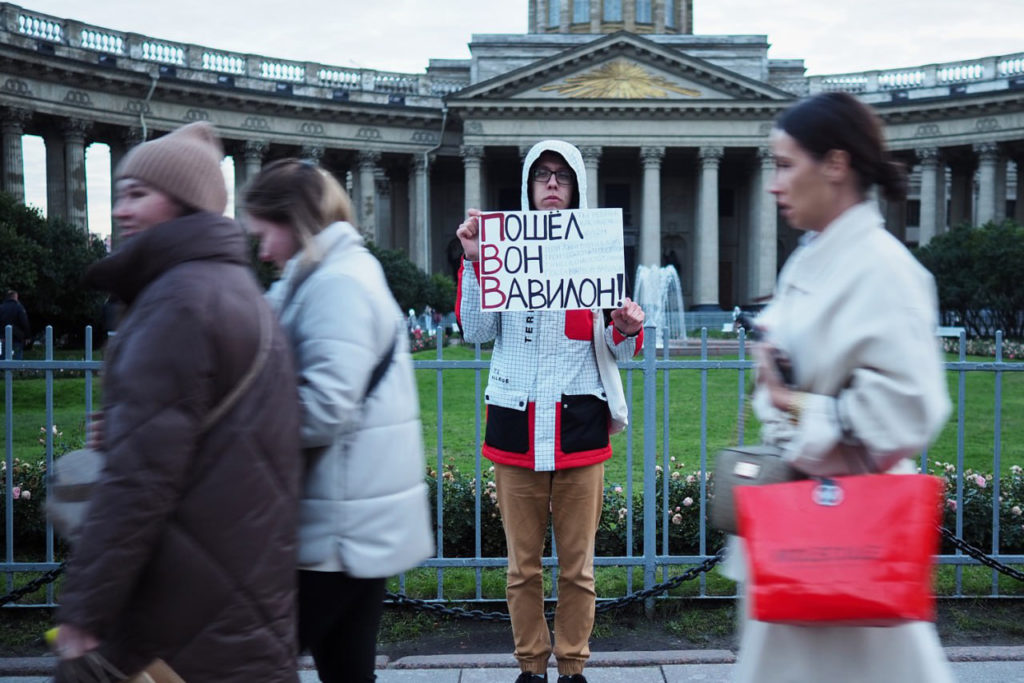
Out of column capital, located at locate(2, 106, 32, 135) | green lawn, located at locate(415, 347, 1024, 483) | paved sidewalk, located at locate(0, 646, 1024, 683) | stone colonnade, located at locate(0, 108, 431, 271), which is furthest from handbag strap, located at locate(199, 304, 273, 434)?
column capital, located at locate(2, 106, 32, 135)

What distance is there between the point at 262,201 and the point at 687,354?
27.9 metres

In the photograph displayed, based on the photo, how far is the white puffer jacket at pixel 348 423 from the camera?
2527 mm

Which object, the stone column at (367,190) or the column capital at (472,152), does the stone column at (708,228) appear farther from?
the stone column at (367,190)

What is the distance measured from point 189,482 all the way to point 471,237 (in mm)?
2275

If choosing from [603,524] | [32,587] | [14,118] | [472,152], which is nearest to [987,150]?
[472,152]

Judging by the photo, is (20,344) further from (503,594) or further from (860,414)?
(860,414)

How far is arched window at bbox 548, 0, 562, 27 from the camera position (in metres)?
59.7

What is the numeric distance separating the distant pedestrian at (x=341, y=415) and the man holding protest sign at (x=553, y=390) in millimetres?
1178

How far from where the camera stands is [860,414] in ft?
6.82

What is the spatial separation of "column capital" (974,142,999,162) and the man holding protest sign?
164ft

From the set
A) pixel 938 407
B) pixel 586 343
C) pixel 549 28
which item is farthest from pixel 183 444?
pixel 549 28

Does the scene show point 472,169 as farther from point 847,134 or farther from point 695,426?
point 847,134

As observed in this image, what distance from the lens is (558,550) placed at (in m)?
3.96

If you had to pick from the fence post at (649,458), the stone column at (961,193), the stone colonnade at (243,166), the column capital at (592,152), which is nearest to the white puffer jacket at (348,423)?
the fence post at (649,458)
